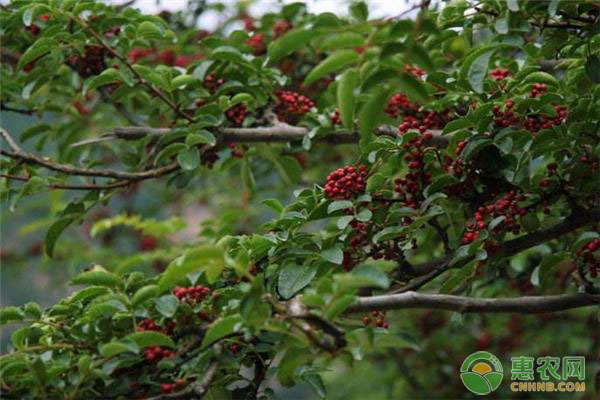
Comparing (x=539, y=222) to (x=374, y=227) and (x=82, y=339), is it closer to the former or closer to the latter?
(x=374, y=227)

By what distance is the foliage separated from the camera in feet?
4.14

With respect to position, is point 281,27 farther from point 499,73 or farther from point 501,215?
point 501,215

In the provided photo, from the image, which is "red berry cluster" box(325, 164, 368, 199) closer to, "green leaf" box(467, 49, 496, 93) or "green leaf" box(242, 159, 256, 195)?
"green leaf" box(467, 49, 496, 93)

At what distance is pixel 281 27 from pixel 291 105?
0.56 meters

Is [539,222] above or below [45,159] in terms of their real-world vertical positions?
below

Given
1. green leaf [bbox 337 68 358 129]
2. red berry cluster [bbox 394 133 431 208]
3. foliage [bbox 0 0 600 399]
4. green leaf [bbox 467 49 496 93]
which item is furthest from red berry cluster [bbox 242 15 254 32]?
green leaf [bbox 337 68 358 129]

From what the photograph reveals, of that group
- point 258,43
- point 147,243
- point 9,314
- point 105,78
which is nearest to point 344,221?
point 9,314

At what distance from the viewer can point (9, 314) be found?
1421 mm

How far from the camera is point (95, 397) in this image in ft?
4.39

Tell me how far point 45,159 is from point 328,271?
775mm

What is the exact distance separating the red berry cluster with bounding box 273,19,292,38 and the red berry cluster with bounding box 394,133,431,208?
1099 mm

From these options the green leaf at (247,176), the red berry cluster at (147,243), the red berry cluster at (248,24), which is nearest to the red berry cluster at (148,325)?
the green leaf at (247,176)

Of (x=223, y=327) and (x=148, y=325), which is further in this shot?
(x=148, y=325)

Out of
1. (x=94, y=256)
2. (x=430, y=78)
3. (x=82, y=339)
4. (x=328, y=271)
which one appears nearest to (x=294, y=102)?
(x=430, y=78)
